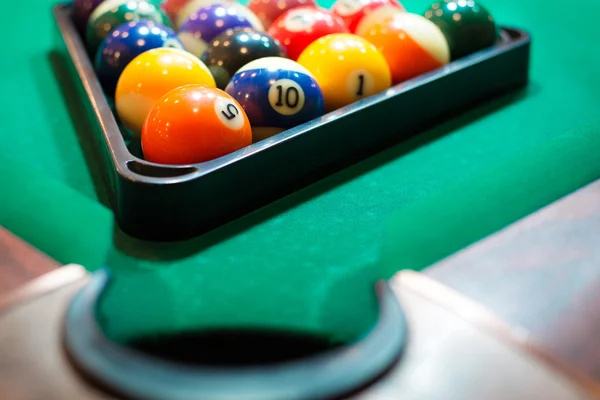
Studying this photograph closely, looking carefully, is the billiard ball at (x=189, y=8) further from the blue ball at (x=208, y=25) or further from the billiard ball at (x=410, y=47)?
the billiard ball at (x=410, y=47)

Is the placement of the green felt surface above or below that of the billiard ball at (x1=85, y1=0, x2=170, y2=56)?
below

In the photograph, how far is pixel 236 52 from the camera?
1.86 m

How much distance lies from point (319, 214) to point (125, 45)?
81cm

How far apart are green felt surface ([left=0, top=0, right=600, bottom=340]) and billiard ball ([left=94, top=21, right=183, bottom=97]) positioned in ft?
0.52

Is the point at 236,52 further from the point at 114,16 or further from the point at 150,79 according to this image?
the point at 114,16

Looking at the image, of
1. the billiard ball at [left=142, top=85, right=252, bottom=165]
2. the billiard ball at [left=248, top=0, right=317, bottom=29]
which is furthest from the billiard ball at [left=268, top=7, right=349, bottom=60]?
the billiard ball at [left=142, top=85, right=252, bottom=165]

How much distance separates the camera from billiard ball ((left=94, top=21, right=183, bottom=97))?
1.95 metres

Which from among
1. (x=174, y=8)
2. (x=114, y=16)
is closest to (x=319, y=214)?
(x=114, y=16)

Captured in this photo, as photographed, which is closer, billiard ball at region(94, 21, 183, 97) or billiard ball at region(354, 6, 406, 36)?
billiard ball at region(94, 21, 183, 97)

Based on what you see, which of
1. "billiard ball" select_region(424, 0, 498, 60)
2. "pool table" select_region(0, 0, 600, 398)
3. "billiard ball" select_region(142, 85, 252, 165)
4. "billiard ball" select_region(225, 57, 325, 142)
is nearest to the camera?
"pool table" select_region(0, 0, 600, 398)

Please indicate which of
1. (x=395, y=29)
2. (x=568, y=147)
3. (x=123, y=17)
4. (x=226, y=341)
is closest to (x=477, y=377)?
(x=226, y=341)

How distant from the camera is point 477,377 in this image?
1061 mm

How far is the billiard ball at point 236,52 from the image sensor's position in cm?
186

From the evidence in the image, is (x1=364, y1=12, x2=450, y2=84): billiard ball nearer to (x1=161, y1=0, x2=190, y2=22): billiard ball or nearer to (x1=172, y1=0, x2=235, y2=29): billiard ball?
(x1=172, y1=0, x2=235, y2=29): billiard ball
